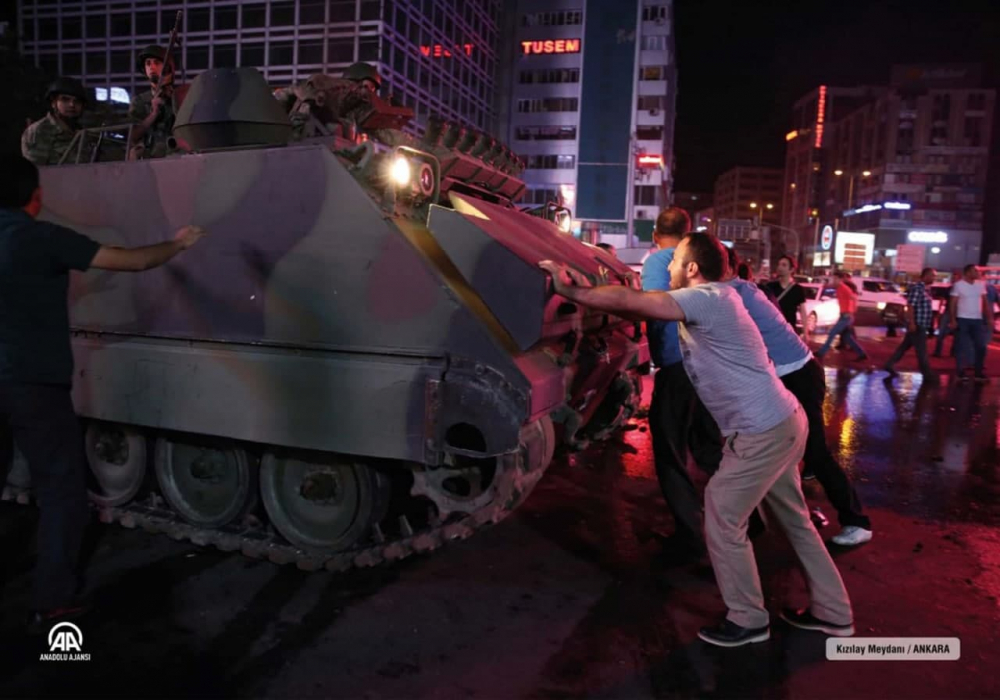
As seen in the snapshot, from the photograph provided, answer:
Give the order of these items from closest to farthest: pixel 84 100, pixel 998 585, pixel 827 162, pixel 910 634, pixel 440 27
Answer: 1. pixel 910 634
2. pixel 998 585
3. pixel 84 100
4. pixel 440 27
5. pixel 827 162

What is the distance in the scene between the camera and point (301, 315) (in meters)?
3.94

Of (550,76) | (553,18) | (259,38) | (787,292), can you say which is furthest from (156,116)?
(553,18)

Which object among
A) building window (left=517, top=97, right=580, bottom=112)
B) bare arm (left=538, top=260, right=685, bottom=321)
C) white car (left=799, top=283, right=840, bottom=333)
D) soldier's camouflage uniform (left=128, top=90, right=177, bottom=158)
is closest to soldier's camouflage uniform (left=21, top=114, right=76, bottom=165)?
soldier's camouflage uniform (left=128, top=90, right=177, bottom=158)

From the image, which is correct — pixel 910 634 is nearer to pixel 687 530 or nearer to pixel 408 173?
pixel 687 530

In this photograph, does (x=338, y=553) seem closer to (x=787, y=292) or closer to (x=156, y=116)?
(x=156, y=116)

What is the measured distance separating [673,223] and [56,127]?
427 cm

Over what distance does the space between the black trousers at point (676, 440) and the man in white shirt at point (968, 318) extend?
9999 millimetres

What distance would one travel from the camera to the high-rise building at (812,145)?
125000 millimetres

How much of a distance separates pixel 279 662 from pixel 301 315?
161cm

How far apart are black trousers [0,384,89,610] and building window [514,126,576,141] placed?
62.8 metres

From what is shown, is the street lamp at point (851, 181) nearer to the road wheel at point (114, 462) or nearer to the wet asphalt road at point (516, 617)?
the wet asphalt road at point (516, 617)

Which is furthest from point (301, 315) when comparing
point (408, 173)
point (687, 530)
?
point (687, 530)

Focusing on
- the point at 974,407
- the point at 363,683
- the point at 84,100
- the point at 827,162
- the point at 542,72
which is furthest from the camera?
the point at 827,162

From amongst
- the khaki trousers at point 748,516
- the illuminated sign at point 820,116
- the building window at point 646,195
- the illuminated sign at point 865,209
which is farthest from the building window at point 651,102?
the illuminated sign at point 820,116
